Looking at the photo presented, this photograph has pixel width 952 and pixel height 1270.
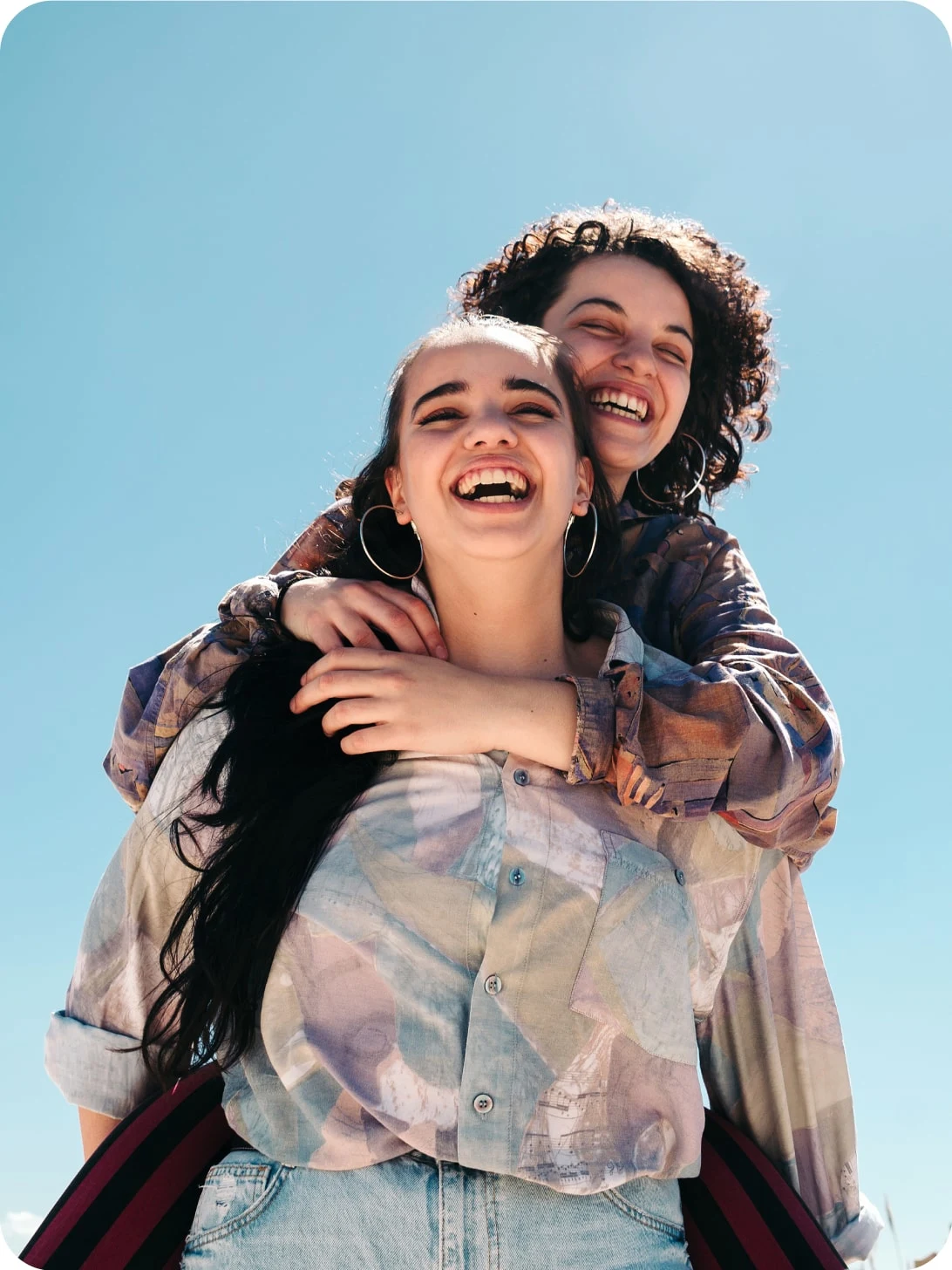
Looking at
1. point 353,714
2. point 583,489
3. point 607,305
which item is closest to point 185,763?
point 353,714

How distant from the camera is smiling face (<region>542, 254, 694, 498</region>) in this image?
397 cm

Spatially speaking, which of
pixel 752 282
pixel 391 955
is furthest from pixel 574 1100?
pixel 752 282

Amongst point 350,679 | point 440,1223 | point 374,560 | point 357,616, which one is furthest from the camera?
point 374,560

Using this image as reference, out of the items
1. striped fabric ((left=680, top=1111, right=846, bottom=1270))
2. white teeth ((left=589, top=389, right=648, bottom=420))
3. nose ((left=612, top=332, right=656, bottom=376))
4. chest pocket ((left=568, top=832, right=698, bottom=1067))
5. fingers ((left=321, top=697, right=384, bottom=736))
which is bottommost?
striped fabric ((left=680, top=1111, right=846, bottom=1270))

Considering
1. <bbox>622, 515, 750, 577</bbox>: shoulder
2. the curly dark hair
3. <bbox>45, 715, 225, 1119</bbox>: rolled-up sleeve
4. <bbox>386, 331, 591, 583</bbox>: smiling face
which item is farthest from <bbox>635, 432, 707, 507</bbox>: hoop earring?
<bbox>45, 715, 225, 1119</bbox>: rolled-up sleeve

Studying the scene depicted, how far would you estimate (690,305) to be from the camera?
14.8 ft

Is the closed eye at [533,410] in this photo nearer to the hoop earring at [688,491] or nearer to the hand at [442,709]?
the hand at [442,709]

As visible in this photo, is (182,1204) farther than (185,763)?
No

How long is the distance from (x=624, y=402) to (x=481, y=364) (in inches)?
34.6

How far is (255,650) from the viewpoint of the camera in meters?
3.20

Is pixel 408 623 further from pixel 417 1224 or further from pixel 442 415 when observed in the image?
pixel 417 1224

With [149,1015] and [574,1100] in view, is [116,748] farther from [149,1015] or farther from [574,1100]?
[574,1100]

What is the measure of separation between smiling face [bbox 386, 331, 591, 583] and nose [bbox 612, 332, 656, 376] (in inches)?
29.3

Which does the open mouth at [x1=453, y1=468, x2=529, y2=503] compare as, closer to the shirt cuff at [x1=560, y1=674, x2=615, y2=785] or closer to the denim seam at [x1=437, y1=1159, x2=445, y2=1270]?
the shirt cuff at [x1=560, y1=674, x2=615, y2=785]
